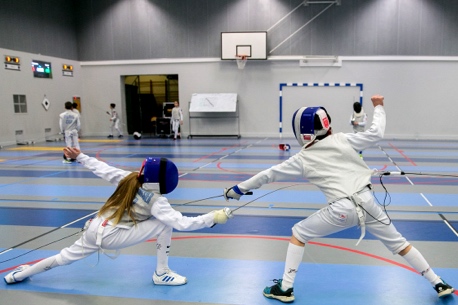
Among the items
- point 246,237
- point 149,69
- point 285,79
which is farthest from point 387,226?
point 149,69

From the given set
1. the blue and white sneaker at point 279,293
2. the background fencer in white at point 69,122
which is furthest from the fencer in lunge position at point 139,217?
the background fencer in white at point 69,122

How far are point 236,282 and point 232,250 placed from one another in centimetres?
79

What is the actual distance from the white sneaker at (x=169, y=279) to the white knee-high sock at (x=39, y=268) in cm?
83

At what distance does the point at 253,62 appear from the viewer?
18094mm

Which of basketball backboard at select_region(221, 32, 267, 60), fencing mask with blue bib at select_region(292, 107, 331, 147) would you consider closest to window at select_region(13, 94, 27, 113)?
basketball backboard at select_region(221, 32, 267, 60)

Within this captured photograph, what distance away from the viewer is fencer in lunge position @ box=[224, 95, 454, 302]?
9.61ft

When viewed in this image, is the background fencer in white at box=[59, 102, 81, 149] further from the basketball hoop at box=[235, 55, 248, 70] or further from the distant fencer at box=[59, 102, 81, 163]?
the basketball hoop at box=[235, 55, 248, 70]

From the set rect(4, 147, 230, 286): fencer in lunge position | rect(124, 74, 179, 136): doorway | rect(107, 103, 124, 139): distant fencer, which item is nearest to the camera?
rect(4, 147, 230, 286): fencer in lunge position

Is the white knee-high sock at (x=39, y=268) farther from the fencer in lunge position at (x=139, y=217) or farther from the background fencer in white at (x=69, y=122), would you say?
the background fencer in white at (x=69, y=122)

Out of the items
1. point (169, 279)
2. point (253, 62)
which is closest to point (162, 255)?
point (169, 279)

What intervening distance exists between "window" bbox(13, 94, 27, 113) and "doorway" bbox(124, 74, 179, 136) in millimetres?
5258

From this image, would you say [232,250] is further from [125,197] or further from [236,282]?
[125,197]

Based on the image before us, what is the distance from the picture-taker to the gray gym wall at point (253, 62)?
16781mm

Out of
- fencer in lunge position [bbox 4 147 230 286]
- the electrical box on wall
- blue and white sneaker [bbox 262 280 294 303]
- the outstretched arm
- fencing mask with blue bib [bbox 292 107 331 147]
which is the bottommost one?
blue and white sneaker [bbox 262 280 294 303]
